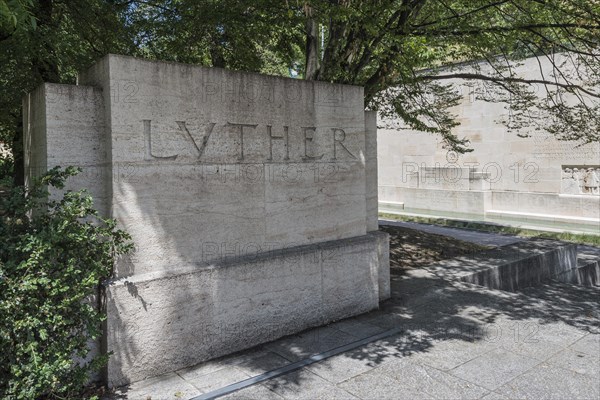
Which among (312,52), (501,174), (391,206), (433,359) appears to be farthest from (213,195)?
(391,206)

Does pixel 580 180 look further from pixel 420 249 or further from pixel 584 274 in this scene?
pixel 420 249

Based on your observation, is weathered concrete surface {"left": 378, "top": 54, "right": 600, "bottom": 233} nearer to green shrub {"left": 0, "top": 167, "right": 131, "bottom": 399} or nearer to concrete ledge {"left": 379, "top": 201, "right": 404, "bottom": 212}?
concrete ledge {"left": 379, "top": 201, "right": 404, "bottom": 212}

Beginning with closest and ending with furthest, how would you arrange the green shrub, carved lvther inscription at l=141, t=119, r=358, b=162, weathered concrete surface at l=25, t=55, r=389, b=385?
the green shrub → weathered concrete surface at l=25, t=55, r=389, b=385 → carved lvther inscription at l=141, t=119, r=358, b=162

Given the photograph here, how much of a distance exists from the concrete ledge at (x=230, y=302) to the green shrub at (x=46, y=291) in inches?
20.0

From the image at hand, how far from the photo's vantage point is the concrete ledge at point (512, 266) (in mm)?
8562

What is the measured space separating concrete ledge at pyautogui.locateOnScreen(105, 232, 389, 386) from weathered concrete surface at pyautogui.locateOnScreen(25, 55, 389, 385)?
1 centimetres

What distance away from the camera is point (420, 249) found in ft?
34.4

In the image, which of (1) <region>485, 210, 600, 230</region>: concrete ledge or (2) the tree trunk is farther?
(1) <region>485, 210, 600, 230</region>: concrete ledge

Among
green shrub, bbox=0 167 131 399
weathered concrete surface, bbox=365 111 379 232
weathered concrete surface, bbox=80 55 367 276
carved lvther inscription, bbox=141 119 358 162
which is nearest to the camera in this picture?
green shrub, bbox=0 167 131 399

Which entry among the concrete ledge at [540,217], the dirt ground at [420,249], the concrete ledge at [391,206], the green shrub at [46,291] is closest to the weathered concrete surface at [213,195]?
the green shrub at [46,291]

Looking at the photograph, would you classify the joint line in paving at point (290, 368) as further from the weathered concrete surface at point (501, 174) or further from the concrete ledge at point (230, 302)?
the weathered concrete surface at point (501, 174)

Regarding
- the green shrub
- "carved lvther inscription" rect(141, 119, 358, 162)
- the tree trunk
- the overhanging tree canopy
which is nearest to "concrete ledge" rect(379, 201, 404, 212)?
the overhanging tree canopy

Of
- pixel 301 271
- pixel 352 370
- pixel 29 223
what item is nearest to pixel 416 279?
pixel 301 271

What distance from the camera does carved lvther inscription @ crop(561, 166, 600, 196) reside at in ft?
55.4
